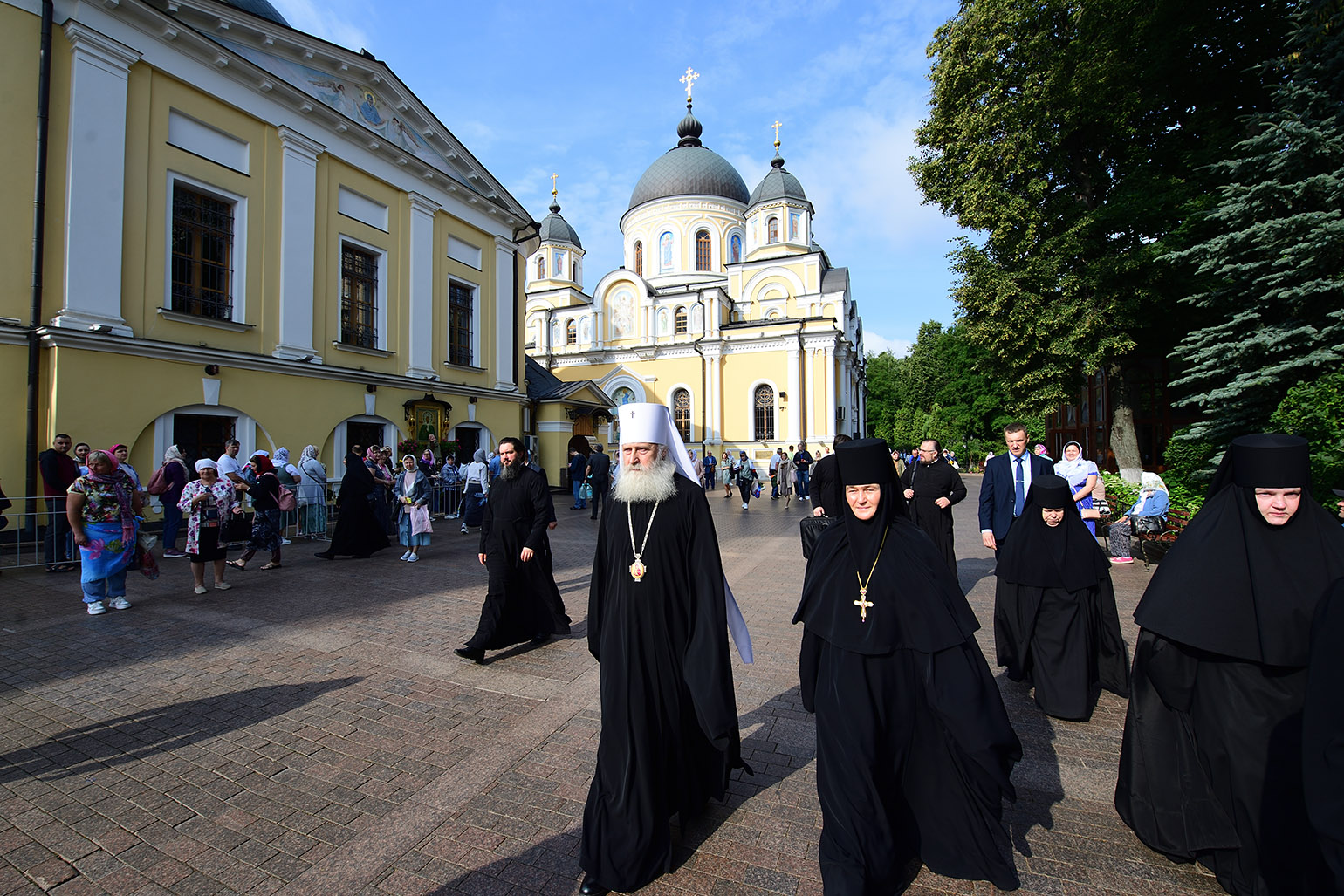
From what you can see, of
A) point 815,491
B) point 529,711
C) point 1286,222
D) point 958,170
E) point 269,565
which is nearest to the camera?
point 529,711

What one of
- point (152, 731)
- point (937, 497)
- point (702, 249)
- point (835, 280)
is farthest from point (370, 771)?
point (702, 249)

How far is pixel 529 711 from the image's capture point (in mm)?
4176

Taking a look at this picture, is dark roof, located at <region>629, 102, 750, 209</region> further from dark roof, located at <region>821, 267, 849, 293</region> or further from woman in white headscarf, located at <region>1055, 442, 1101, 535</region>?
woman in white headscarf, located at <region>1055, 442, 1101, 535</region>

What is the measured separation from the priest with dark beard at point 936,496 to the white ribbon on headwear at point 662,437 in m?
3.80

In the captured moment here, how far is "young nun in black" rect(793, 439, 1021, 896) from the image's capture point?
233 centimetres

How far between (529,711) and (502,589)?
127 centimetres

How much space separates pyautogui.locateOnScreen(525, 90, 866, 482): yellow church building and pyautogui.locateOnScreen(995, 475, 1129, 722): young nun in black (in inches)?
990

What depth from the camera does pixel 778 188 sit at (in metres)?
41.7

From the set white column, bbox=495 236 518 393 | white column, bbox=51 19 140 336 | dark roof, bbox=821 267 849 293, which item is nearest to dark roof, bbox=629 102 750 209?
dark roof, bbox=821 267 849 293

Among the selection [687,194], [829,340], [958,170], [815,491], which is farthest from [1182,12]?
[687,194]

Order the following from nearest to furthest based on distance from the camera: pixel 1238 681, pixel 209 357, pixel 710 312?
pixel 1238 681
pixel 209 357
pixel 710 312

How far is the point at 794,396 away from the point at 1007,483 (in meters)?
30.2

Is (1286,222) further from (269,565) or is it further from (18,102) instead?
(18,102)

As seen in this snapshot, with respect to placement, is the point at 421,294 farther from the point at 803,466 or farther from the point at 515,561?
the point at 515,561
